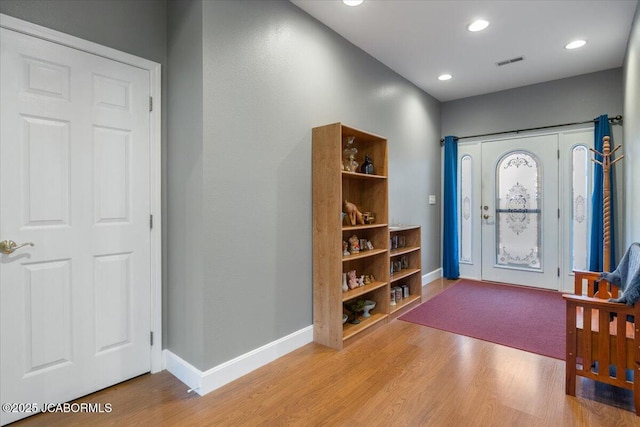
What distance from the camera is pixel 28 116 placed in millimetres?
1758

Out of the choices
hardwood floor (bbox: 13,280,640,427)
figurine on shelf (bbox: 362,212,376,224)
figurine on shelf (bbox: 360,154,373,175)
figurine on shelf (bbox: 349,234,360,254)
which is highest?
figurine on shelf (bbox: 360,154,373,175)

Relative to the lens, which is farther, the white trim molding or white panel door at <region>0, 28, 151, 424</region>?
the white trim molding

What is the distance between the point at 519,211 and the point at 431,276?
1542mm

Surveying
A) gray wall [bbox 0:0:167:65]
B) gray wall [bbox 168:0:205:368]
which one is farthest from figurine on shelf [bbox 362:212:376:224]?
gray wall [bbox 0:0:167:65]

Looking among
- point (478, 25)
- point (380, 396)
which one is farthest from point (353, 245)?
point (478, 25)

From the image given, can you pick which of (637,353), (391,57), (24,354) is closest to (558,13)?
(391,57)

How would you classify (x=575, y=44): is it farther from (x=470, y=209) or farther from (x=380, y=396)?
(x=380, y=396)

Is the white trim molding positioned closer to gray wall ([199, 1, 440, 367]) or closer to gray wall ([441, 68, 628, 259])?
gray wall ([199, 1, 440, 367])

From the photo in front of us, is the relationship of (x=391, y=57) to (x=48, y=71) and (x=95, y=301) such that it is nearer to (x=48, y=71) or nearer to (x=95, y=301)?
(x=48, y=71)

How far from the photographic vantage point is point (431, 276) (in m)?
4.85

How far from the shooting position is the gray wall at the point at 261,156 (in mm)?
2086

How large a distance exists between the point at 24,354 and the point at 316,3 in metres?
3.08

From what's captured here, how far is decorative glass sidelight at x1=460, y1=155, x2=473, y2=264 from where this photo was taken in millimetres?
5000

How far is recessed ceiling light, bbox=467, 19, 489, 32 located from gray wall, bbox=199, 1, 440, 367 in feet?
3.71
